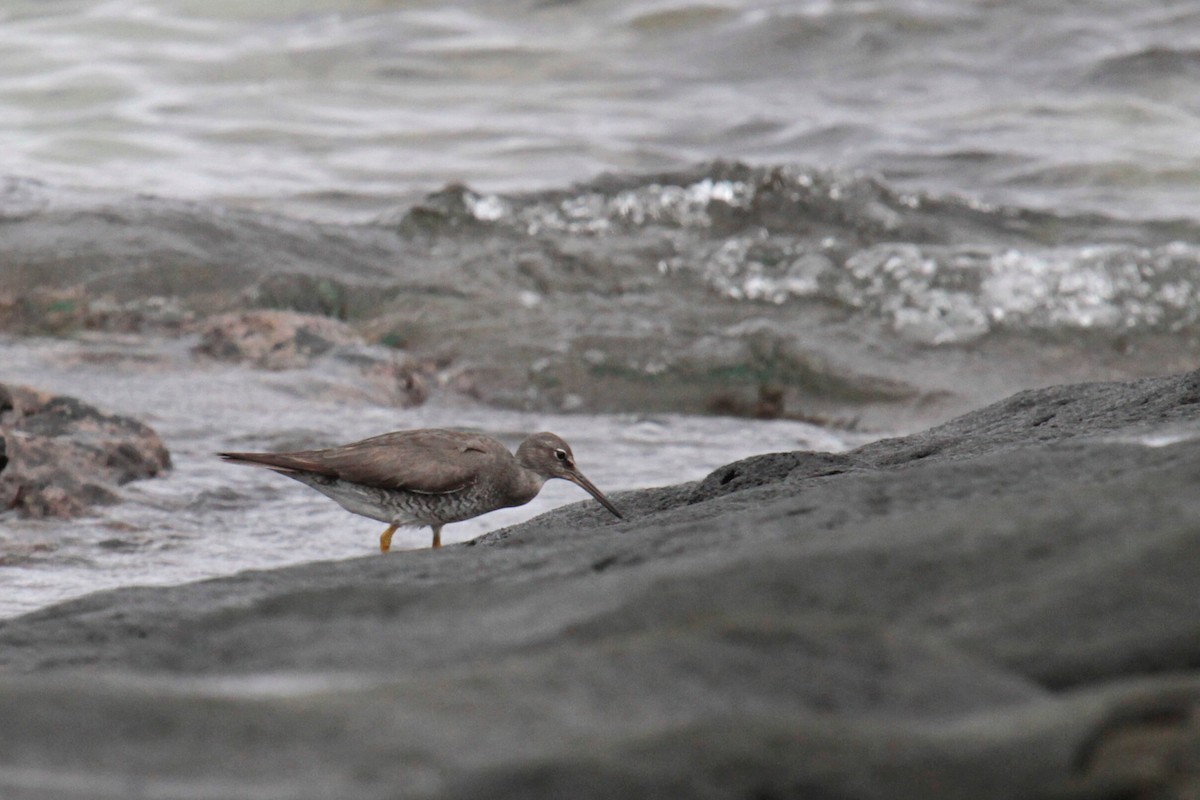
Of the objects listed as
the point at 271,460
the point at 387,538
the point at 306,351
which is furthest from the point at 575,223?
the point at 271,460

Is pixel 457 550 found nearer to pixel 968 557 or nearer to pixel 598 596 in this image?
pixel 598 596

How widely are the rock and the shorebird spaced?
0.97 metres

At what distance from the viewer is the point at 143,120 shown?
15633 millimetres

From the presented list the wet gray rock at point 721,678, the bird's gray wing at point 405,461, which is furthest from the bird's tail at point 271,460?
the wet gray rock at point 721,678

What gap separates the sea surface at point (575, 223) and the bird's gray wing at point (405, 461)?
19.2 inches

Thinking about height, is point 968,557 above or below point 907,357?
above

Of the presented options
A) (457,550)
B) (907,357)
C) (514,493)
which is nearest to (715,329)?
(907,357)

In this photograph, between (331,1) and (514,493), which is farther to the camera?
(331,1)

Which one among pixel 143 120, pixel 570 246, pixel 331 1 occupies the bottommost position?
pixel 570 246

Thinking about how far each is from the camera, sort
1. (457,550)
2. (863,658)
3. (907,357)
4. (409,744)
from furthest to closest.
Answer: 1. (907,357)
2. (457,550)
3. (863,658)
4. (409,744)

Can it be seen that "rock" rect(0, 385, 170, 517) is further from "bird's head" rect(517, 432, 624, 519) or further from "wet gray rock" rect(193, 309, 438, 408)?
"wet gray rock" rect(193, 309, 438, 408)

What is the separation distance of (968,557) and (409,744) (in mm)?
813

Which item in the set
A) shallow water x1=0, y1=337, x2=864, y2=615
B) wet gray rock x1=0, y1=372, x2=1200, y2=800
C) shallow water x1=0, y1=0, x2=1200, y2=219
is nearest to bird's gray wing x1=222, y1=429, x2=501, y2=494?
shallow water x1=0, y1=337, x2=864, y2=615

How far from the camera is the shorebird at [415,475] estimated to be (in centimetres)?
573
